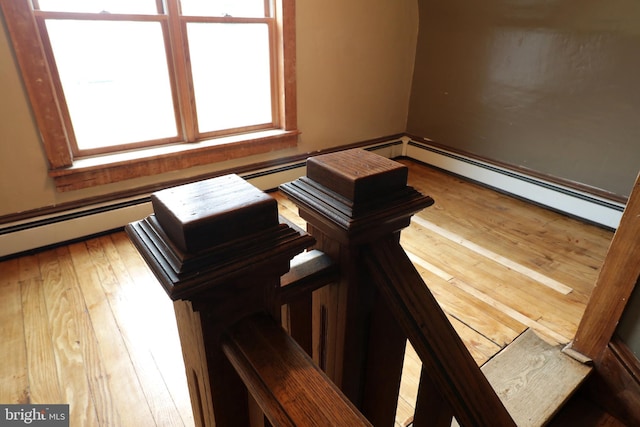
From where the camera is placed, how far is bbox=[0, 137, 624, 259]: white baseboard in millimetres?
2260

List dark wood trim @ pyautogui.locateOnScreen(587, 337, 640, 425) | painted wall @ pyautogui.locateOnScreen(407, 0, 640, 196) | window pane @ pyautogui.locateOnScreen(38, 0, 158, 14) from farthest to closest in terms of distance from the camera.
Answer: painted wall @ pyautogui.locateOnScreen(407, 0, 640, 196)
window pane @ pyautogui.locateOnScreen(38, 0, 158, 14)
dark wood trim @ pyautogui.locateOnScreen(587, 337, 640, 425)

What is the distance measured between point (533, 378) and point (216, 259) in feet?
5.01

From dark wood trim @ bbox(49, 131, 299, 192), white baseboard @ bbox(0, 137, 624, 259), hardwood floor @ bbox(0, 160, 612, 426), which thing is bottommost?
hardwood floor @ bbox(0, 160, 612, 426)

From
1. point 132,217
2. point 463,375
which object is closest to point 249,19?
point 132,217

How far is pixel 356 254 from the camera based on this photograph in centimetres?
64

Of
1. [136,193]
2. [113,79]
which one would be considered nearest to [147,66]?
[113,79]

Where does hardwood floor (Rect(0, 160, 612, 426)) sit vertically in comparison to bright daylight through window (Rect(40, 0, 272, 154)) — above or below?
below

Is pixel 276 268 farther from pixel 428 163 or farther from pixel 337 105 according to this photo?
pixel 428 163

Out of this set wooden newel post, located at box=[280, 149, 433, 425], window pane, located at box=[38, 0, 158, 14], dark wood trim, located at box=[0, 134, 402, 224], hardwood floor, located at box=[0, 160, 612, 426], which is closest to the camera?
wooden newel post, located at box=[280, 149, 433, 425]

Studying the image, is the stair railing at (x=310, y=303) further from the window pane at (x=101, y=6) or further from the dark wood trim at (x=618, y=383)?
the window pane at (x=101, y=6)

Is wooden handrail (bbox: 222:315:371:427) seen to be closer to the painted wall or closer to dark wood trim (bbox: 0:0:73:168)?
dark wood trim (bbox: 0:0:73:168)

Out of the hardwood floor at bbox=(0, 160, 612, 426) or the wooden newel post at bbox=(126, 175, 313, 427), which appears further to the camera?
the hardwood floor at bbox=(0, 160, 612, 426)

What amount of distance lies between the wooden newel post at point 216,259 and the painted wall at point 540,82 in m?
2.77

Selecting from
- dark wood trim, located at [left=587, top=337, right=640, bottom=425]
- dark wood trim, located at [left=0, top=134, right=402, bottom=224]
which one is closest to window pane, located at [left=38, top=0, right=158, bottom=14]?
dark wood trim, located at [left=0, top=134, right=402, bottom=224]
